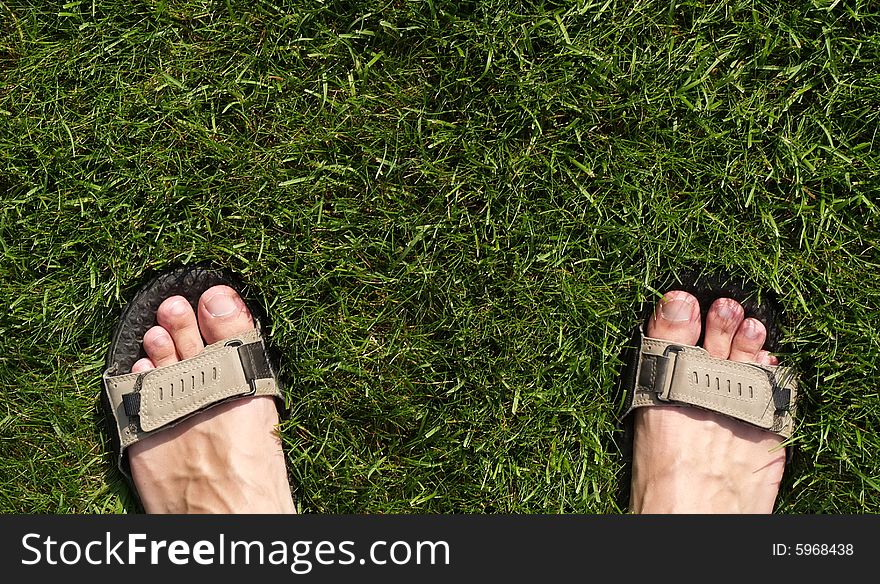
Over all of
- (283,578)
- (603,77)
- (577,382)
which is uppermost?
(603,77)

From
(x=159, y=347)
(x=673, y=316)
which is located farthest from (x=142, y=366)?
(x=673, y=316)

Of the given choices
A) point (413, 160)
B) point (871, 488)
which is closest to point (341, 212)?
point (413, 160)

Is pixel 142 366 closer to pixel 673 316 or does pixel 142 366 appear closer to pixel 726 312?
pixel 673 316

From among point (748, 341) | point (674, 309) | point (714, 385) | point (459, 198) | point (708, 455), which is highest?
point (459, 198)

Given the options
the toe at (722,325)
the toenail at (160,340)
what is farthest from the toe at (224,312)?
the toe at (722,325)

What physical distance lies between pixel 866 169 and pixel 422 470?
156 cm

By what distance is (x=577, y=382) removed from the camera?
1.75 metres

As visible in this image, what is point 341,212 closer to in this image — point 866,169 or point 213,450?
A: point 213,450

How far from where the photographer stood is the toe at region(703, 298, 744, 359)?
1755 millimetres

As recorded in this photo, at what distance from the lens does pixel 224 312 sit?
1782mm

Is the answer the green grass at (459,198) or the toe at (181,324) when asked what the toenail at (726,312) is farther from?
the toe at (181,324)

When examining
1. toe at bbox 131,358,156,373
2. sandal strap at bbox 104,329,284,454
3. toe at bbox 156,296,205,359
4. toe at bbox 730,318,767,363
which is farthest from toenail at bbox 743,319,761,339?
toe at bbox 131,358,156,373

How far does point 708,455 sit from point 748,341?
0.37 m

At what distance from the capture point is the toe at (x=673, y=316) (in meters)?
1.74
